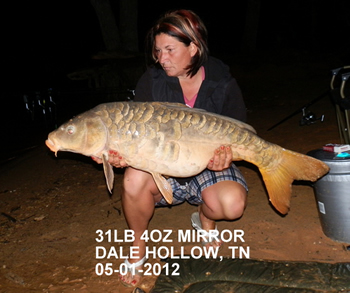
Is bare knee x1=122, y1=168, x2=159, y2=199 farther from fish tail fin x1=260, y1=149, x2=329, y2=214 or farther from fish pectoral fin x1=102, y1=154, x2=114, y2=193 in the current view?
fish tail fin x1=260, y1=149, x2=329, y2=214

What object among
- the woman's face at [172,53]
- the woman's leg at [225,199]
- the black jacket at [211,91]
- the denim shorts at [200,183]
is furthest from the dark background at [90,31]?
the woman's leg at [225,199]

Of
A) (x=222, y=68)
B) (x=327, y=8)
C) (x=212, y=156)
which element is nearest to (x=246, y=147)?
(x=212, y=156)

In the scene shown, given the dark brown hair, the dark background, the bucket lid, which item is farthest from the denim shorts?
the dark background

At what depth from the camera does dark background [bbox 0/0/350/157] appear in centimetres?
1961

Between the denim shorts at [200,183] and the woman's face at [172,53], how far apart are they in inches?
28.5

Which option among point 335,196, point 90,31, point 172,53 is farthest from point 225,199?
point 90,31

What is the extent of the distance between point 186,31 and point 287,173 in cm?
112

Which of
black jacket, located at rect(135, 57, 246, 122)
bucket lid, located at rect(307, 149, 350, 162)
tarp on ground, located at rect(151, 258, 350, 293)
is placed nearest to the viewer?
tarp on ground, located at rect(151, 258, 350, 293)

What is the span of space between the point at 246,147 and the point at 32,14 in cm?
2459

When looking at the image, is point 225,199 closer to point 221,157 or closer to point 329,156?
point 221,157

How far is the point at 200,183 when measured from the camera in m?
2.57

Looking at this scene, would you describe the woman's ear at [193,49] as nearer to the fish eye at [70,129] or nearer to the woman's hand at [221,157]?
the woman's hand at [221,157]

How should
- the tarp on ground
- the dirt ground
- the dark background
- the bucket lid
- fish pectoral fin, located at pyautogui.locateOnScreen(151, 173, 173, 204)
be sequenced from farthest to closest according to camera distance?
the dark background < the dirt ground < the bucket lid < fish pectoral fin, located at pyautogui.locateOnScreen(151, 173, 173, 204) < the tarp on ground

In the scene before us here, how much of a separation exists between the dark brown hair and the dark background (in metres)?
15.9
